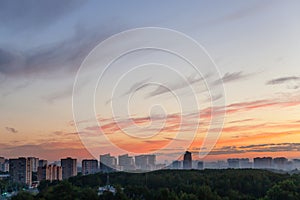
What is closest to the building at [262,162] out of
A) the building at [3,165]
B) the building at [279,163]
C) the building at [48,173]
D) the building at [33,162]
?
the building at [279,163]

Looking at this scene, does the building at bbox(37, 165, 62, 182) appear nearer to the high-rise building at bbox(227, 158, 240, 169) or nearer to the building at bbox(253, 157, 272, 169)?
the high-rise building at bbox(227, 158, 240, 169)

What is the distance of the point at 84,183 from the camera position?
31.2m

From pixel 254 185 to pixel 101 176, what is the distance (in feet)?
47.8

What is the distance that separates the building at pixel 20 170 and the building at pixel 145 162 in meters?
24.6

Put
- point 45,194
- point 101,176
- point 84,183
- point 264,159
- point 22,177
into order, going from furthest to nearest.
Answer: point 264,159 → point 22,177 → point 101,176 → point 84,183 → point 45,194

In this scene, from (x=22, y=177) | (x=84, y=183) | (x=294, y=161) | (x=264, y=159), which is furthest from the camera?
(x=294, y=161)

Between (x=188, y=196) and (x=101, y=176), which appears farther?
(x=101, y=176)

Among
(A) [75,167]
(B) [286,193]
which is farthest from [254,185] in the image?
(A) [75,167]

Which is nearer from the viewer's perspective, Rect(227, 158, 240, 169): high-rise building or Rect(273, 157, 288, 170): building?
Rect(273, 157, 288, 170): building

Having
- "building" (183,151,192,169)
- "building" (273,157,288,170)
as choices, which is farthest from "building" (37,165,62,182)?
"building" (273,157,288,170)

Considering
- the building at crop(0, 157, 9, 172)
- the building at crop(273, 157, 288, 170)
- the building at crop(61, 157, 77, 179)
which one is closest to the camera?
the building at crop(61, 157, 77, 179)

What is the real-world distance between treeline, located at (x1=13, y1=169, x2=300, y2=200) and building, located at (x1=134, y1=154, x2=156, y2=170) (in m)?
1.85

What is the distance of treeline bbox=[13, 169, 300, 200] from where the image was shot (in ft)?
64.6

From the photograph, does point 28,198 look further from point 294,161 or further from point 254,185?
point 294,161
